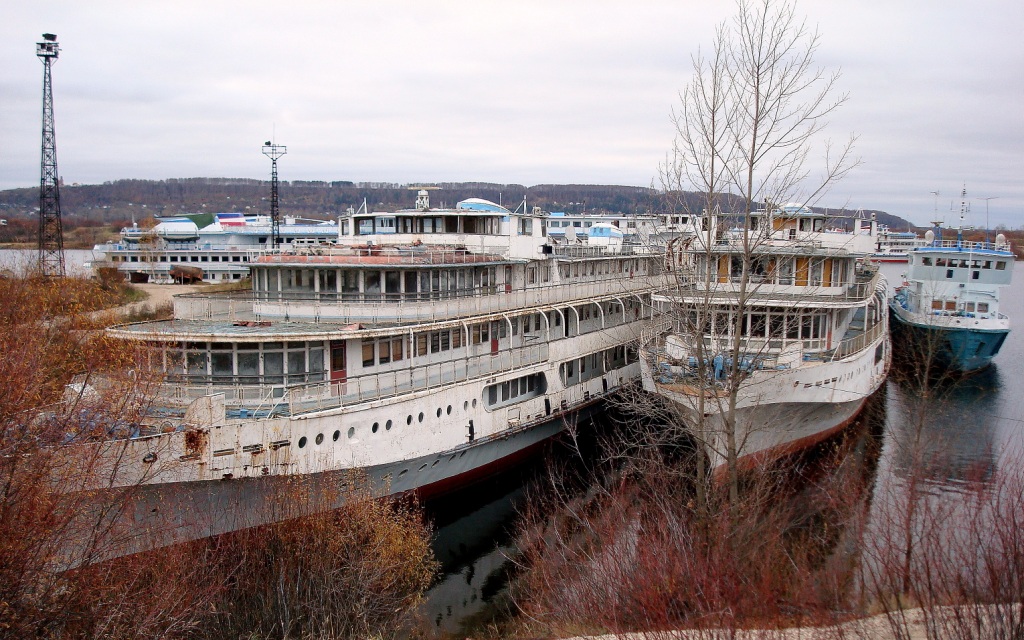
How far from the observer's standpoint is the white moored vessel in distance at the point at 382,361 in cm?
1873

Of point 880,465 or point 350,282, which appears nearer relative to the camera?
point 350,282

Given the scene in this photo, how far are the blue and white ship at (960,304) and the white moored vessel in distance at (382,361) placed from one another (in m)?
23.6

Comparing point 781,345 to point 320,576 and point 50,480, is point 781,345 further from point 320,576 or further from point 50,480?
point 50,480

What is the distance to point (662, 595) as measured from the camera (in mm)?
13406

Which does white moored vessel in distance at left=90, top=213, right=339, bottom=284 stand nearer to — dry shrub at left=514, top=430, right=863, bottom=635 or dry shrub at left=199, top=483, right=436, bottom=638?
dry shrub at left=199, top=483, right=436, bottom=638

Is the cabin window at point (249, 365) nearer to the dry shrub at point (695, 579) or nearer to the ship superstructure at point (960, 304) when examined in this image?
the dry shrub at point (695, 579)

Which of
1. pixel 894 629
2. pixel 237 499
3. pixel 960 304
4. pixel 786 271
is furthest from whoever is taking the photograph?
pixel 960 304

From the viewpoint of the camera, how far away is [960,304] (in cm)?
4897

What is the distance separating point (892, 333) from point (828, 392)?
118 ft

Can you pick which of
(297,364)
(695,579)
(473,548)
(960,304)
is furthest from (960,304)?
(695,579)

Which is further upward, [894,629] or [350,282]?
[350,282]

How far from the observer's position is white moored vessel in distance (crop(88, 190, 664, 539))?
738 inches

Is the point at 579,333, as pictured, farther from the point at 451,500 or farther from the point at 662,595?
the point at 662,595

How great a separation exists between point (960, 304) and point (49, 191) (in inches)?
2572
